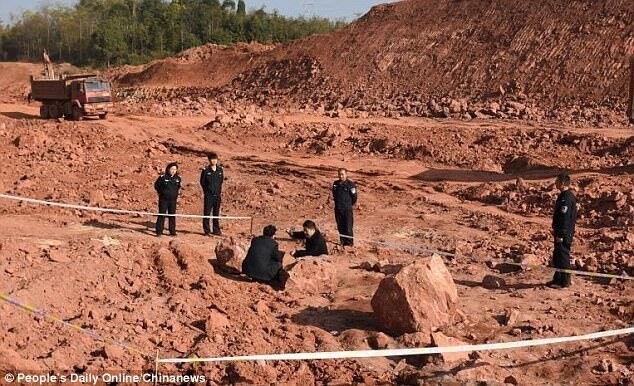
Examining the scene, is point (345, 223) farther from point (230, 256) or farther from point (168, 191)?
point (168, 191)

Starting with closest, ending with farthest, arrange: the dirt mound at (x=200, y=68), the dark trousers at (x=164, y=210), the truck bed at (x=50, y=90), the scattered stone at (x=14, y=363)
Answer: the scattered stone at (x=14, y=363) → the dark trousers at (x=164, y=210) → the truck bed at (x=50, y=90) → the dirt mound at (x=200, y=68)

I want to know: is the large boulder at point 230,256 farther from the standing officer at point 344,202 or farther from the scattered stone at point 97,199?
the scattered stone at point 97,199

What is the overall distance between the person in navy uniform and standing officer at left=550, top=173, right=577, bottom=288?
563 centimetres

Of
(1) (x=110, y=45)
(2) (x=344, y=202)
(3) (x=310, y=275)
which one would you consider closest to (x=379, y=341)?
(3) (x=310, y=275)

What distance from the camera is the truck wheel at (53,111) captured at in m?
25.7

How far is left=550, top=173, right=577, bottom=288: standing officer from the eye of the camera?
8.74 m

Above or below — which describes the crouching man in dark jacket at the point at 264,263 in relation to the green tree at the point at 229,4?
below

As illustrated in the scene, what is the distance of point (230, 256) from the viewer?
912cm

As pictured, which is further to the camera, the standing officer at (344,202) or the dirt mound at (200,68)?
the dirt mound at (200,68)

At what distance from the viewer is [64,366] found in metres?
5.86

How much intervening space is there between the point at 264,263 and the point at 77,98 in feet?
59.0

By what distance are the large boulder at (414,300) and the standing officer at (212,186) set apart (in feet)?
15.2

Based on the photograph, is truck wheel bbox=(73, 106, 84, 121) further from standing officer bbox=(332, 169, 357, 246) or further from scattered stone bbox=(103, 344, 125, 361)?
scattered stone bbox=(103, 344, 125, 361)

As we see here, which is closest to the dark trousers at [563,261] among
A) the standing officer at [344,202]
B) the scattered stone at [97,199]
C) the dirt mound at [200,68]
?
the standing officer at [344,202]
